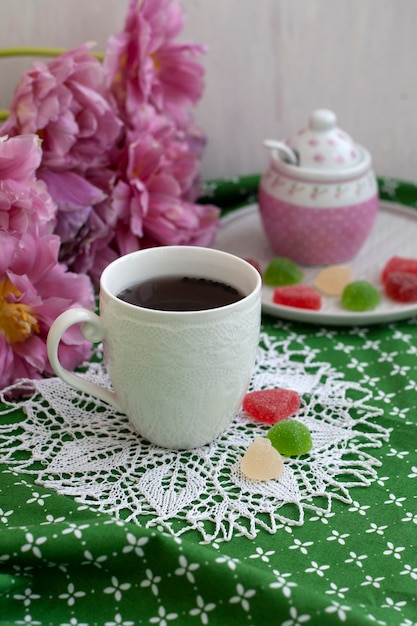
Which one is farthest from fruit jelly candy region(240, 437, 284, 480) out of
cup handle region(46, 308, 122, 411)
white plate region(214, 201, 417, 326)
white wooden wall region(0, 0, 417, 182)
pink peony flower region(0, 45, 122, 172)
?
white wooden wall region(0, 0, 417, 182)

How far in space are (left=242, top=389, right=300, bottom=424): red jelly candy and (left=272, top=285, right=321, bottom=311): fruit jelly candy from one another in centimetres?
20

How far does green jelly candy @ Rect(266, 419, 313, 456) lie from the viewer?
2.35ft

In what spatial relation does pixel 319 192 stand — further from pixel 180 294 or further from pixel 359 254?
pixel 180 294

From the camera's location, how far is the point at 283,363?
34.6 inches

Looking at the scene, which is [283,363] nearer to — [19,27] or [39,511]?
[39,511]

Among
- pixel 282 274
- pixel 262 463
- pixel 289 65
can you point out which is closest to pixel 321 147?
pixel 282 274

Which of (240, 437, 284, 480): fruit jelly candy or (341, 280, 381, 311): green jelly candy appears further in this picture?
(341, 280, 381, 311): green jelly candy

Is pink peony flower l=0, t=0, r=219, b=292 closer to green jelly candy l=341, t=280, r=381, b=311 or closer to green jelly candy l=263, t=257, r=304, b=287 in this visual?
green jelly candy l=263, t=257, r=304, b=287

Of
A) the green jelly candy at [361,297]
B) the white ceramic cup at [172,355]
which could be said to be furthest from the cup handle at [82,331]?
the green jelly candy at [361,297]

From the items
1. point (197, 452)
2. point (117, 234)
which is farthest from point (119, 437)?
point (117, 234)

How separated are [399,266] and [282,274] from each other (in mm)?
152

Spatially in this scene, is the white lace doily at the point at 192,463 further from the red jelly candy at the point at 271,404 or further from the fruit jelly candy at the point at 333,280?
the fruit jelly candy at the point at 333,280

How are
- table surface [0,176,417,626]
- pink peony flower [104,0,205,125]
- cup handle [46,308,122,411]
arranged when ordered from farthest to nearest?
pink peony flower [104,0,205,125], cup handle [46,308,122,411], table surface [0,176,417,626]

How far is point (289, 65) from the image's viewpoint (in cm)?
125
